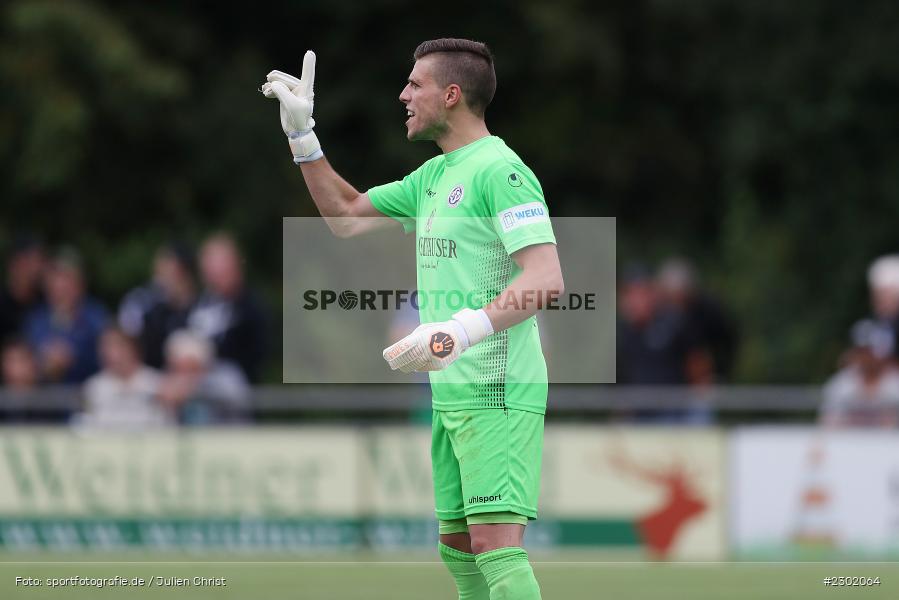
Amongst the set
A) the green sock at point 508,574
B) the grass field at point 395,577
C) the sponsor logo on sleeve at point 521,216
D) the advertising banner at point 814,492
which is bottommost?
the grass field at point 395,577

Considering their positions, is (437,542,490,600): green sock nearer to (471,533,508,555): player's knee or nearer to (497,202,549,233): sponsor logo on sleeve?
(471,533,508,555): player's knee

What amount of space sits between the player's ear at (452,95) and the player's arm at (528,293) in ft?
2.30

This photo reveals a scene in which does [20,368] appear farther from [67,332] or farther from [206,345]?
[206,345]

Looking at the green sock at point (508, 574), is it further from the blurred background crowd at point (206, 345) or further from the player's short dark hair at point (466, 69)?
the blurred background crowd at point (206, 345)

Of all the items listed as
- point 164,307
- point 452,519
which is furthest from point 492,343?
point 164,307

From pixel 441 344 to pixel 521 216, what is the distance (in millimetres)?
551

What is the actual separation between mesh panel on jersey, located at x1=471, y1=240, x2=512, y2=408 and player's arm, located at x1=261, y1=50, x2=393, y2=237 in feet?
2.34

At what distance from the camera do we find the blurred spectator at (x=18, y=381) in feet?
38.7

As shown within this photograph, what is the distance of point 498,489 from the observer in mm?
5516

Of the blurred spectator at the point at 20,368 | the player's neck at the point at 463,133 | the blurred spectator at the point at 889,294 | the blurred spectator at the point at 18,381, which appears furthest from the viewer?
the blurred spectator at the point at 20,368

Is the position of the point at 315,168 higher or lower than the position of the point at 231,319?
higher

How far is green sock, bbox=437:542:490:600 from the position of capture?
19.2ft

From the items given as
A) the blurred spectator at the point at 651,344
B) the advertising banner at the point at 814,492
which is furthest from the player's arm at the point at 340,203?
the blurred spectator at the point at 651,344

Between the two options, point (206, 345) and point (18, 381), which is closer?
point (206, 345)
